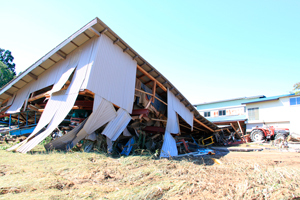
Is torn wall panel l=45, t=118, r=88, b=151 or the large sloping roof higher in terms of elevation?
the large sloping roof

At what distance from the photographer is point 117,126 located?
863cm

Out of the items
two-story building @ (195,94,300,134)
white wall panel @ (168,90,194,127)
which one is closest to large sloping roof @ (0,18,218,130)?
white wall panel @ (168,90,194,127)

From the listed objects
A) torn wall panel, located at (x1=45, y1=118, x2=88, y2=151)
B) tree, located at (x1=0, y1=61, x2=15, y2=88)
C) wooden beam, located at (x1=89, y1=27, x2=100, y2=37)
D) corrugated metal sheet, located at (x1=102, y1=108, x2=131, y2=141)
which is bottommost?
torn wall panel, located at (x1=45, y1=118, x2=88, y2=151)

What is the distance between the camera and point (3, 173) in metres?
4.65

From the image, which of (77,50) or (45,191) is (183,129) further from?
→ (45,191)

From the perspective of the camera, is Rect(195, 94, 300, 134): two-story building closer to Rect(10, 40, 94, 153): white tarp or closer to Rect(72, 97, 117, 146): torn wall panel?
Rect(72, 97, 117, 146): torn wall panel

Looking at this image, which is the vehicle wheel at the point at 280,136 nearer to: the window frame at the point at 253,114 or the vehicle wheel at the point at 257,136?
the vehicle wheel at the point at 257,136

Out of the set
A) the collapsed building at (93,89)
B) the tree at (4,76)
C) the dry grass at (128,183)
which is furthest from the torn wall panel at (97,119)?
the tree at (4,76)

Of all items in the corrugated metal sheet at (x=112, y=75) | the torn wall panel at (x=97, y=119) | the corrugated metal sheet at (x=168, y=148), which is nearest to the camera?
the torn wall panel at (x=97, y=119)

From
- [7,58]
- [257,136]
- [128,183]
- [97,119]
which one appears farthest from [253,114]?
[7,58]

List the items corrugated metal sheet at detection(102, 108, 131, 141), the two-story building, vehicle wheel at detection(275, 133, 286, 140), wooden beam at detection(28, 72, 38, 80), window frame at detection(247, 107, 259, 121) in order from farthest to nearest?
window frame at detection(247, 107, 259, 121) → the two-story building → vehicle wheel at detection(275, 133, 286, 140) → wooden beam at detection(28, 72, 38, 80) → corrugated metal sheet at detection(102, 108, 131, 141)

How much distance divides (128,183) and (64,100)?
18.4ft

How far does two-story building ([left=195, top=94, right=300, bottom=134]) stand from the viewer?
2077 cm

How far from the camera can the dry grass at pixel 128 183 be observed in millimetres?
3500
